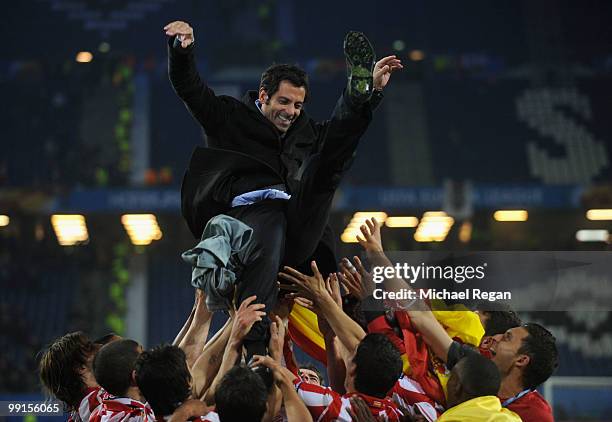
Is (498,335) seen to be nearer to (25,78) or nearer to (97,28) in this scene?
(25,78)

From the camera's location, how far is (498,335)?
3.99m

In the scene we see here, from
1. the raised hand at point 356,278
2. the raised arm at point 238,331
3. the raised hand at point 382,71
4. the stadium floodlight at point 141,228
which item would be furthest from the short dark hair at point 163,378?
the stadium floodlight at point 141,228

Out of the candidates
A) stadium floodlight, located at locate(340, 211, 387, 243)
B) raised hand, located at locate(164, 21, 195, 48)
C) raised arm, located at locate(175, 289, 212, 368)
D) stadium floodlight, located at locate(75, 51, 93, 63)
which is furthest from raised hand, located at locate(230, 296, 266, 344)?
stadium floodlight, located at locate(75, 51, 93, 63)

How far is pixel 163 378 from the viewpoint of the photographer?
10.7ft

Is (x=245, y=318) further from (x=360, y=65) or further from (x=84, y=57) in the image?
(x=84, y=57)

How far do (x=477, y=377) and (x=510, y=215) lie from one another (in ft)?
44.1

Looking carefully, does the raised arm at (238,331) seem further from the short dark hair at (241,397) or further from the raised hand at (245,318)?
the short dark hair at (241,397)

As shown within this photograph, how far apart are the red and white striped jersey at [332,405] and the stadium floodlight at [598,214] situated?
13647 millimetres

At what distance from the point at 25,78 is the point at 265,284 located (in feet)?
53.3

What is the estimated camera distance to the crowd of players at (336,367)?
3.28 metres

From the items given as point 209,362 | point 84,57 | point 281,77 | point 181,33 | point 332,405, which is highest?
point 84,57

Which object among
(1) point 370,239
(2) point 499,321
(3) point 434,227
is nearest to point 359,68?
(1) point 370,239

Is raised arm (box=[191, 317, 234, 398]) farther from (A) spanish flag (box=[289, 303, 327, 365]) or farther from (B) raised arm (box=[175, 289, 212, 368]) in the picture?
(A) spanish flag (box=[289, 303, 327, 365])

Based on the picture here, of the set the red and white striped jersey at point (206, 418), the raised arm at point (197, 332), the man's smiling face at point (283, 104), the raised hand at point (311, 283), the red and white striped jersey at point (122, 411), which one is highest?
the man's smiling face at point (283, 104)
